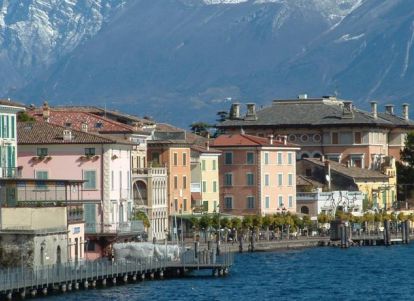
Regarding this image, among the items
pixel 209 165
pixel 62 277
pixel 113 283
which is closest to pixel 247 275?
pixel 113 283

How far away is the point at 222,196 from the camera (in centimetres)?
16450

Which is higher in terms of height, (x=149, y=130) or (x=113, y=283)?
(x=149, y=130)

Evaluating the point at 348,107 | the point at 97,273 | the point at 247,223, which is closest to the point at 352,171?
the point at 348,107

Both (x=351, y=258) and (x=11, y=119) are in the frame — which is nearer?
(x=11, y=119)

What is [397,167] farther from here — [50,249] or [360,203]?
[50,249]

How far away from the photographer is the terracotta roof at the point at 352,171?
18188 centimetres

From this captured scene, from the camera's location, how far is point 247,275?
119 m

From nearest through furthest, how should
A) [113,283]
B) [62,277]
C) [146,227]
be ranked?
[62,277] → [113,283] → [146,227]

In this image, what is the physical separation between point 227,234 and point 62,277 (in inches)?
2046

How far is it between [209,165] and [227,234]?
10173 mm

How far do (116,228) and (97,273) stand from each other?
18004 mm

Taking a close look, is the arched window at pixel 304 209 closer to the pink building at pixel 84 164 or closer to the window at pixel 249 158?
the window at pixel 249 158

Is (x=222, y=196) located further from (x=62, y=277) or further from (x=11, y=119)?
(x=62, y=277)

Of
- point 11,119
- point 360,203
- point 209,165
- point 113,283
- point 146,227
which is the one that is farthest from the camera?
point 360,203
